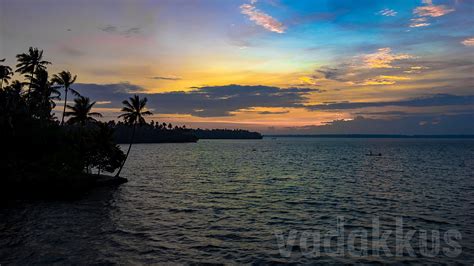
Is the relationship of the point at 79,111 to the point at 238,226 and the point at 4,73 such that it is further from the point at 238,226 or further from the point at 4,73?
the point at 238,226

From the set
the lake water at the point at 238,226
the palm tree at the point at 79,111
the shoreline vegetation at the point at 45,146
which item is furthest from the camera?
the palm tree at the point at 79,111

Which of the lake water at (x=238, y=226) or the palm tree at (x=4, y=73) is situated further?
the palm tree at (x=4, y=73)

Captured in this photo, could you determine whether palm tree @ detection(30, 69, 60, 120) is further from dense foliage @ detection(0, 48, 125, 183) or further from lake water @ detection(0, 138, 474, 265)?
lake water @ detection(0, 138, 474, 265)

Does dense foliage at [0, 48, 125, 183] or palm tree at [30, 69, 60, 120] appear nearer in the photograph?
dense foliage at [0, 48, 125, 183]

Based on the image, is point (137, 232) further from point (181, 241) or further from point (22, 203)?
point (22, 203)

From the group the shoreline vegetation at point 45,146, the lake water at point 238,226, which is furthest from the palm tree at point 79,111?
the lake water at point 238,226

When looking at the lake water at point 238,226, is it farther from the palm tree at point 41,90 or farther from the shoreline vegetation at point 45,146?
the palm tree at point 41,90

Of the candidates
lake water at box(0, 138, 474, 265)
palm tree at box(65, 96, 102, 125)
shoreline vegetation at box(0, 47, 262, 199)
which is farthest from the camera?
palm tree at box(65, 96, 102, 125)

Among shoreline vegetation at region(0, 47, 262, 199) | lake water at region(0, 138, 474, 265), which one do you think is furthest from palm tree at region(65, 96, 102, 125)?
lake water at region(0, 138, 474, 265)

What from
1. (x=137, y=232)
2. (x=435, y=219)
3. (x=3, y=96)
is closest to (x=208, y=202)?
(x=137, y=232)

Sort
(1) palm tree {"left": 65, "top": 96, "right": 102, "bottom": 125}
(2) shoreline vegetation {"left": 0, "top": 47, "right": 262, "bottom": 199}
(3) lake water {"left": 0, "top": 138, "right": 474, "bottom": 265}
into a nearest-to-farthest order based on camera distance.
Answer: (3) lake water {"left": 0, "top": 138, "right": 474, "bottom": 265}, (2) shoreline vegetation {"left": 0, "top": 47, "right": 262, "bottom": 199}, (1) palm tree {"left": 65, "top": 96, "right": 102, "bottom": 125}

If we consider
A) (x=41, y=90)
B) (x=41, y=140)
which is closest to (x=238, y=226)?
(x=41, y=140)

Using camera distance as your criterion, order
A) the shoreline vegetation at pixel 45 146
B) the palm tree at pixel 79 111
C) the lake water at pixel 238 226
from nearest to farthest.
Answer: the lake water at pixel 238 226 < the shoreline vegetation at pixel 45 146 < the palm tree at pixel 79 111

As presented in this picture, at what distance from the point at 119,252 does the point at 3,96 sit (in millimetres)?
42162
